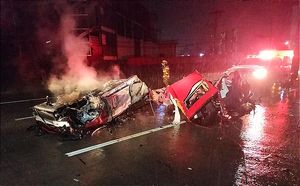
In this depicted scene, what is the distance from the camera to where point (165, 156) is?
5688 mm

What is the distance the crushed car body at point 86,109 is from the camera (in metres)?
6.70

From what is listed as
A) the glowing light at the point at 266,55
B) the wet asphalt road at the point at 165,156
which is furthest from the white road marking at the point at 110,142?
the glowing light at the point at 266,55

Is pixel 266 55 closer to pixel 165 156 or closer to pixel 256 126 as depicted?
pixel 256 126

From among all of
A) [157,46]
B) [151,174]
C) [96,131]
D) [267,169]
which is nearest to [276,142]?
[267,169]

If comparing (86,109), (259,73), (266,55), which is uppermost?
(266,55)

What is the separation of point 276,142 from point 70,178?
495 cm

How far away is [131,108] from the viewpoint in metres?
7.80

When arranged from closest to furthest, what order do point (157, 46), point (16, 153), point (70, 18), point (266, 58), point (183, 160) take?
point (183, 160)
point (16, 153)
point (266, 58)
point (70, 18)
point (157, 46)

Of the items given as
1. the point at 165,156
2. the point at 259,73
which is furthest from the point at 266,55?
the point at 165,156

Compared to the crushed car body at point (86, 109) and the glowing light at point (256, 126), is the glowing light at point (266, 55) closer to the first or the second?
the glowing light at point (256, 126)

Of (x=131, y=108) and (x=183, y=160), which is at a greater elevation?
(x=131, y=108)

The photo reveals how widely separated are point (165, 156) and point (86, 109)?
8.48 feet

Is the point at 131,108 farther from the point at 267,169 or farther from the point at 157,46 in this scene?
the point at 157,46

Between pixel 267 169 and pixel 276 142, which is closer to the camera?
pixel 267 169
